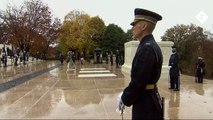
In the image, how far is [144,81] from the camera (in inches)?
127

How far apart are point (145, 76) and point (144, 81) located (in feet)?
0.17

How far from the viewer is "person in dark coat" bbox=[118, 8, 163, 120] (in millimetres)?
3225

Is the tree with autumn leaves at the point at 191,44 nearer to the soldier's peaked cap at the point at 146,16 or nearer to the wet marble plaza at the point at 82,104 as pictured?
the wet marble plaza at the point at 82,104

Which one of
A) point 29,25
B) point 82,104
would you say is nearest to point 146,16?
point 82,104

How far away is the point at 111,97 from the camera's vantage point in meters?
10.0

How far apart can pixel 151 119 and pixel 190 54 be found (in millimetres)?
55353

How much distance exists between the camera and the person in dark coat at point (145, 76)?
10.6ft

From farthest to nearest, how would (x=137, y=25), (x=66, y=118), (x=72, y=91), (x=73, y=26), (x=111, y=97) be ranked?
(x=73, y=26) < (x=72, y=91) < (x=111, y=97) < (x=66, y=118) < (x=137, y=25)

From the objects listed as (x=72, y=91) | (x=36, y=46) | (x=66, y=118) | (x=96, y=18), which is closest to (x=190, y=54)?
(x=96, y=18)

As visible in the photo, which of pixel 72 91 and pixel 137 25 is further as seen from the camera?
pixel 72 91

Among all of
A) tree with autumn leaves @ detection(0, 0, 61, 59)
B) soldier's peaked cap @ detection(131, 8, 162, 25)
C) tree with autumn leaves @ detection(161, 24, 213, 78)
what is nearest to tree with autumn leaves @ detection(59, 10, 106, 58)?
tree with autumn leaves @ detection(0, 0, 61, 59)

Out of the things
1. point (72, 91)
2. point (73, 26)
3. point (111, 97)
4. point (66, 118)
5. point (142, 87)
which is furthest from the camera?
point (73, 26)

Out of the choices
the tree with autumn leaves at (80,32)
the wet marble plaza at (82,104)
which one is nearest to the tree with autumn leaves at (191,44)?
the tree with autumn leaves at (80,32)

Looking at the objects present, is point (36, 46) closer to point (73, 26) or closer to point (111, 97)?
point (73, 26)
